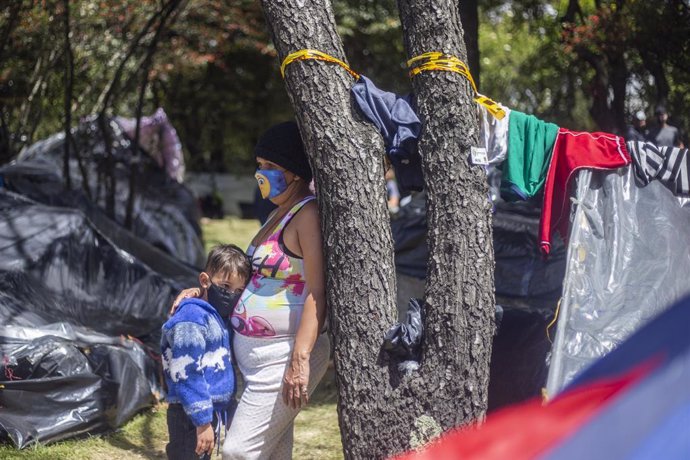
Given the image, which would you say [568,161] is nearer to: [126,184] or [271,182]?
[271,182]

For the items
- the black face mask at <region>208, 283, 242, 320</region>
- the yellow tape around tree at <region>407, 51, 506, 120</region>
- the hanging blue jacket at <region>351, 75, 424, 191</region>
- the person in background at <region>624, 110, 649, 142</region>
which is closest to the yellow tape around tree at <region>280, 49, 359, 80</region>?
the hanging blue jacket at <region>351, 75, 424, 191</region>

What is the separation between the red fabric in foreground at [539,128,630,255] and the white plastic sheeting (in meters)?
0.06

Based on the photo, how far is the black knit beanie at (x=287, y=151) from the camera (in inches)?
139

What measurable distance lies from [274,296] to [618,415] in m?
1.76

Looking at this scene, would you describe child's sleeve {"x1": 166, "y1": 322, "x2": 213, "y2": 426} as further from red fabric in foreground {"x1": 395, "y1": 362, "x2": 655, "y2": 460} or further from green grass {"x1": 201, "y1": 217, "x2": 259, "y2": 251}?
green grass {"x1": 201, "y1": 217, "x2": 259, "y2": 251}

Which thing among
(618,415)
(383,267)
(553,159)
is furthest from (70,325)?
(618,415)

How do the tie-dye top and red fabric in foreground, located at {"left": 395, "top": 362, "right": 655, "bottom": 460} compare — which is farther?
the tie-dye top

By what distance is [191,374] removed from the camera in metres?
3.36

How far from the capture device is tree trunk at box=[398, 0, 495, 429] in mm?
3289

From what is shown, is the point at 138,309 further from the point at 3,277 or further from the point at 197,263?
the point at 197,263

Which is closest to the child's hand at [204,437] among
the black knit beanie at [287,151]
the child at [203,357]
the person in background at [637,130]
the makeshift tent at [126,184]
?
the child at [203,357]

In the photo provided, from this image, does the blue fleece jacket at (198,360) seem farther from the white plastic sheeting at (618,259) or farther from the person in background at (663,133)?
the person in background at (663,133)

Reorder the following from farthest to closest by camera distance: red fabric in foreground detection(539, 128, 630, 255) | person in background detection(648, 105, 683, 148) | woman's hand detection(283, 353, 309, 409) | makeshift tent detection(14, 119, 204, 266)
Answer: person in background detection(648, 105, 683, 148) < makeshift tent detection(14, 119, 204, 266) < red fabric in foreground detection(539, 128, 630, 255) < woman's hand detection(283, 353, 309, 409)

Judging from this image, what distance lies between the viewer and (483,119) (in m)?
3.90
